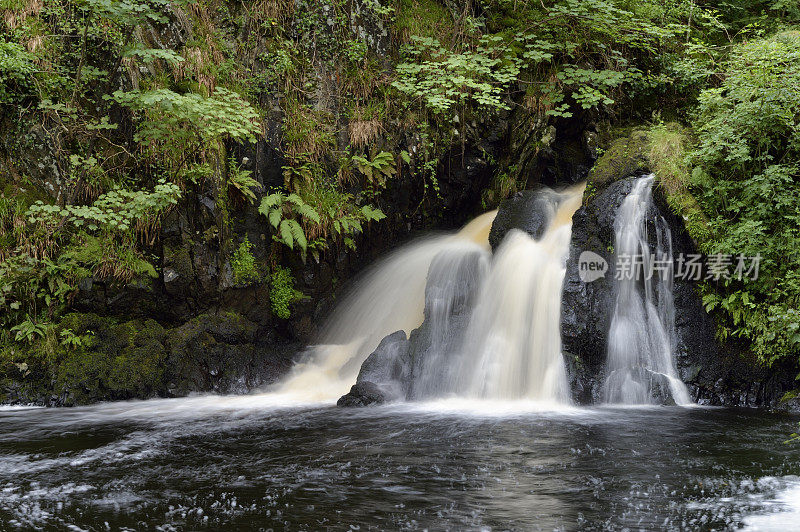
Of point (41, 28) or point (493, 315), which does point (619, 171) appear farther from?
point (41, 28)

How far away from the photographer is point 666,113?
38.9 ft

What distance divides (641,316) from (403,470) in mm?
5030

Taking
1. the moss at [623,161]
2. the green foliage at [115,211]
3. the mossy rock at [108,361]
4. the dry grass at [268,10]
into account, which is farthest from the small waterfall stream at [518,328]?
the dry grass at [268,10]

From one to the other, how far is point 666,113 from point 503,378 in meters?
6.63

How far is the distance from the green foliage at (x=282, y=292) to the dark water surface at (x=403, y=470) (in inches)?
110

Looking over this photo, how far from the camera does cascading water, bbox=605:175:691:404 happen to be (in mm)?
8344

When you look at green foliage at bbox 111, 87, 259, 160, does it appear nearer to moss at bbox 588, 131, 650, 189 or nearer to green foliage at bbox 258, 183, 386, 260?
green foliage at bbox 258, 183, 386, 260

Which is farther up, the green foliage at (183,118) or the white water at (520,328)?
the green foliage at (183,118)

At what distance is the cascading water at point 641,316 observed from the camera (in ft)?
27.4

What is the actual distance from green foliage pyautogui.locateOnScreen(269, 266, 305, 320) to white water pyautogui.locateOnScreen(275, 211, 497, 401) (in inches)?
33.4

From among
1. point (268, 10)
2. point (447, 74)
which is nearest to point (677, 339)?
point (447, 74)

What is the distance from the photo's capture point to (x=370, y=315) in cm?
1092

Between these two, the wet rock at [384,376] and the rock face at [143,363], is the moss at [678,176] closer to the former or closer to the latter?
the wet rock at [384,376]

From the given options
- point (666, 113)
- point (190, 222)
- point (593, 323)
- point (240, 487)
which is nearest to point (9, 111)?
point (190, 222)
